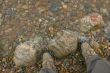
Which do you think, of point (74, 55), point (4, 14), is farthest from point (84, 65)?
point (4, 14)

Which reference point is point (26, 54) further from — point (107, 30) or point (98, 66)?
point (107, 30)

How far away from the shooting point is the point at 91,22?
17.2ft

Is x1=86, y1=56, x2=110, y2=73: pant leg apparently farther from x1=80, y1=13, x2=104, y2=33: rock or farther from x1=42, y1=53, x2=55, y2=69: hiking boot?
x1=80, y1=13, x2=104, y2=33: rock

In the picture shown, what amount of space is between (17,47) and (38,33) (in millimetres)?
597

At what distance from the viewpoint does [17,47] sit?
16.8 feet

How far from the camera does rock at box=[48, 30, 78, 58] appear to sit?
501 centimetres

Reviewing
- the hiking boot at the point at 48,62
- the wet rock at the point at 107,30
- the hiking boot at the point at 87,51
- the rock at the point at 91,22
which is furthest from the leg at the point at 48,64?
the wet rock at the point at 107,30

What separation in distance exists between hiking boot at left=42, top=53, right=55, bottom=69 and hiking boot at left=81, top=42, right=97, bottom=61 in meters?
0.64

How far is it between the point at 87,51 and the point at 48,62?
30.5 inches

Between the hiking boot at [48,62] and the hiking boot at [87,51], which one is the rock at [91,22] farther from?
the hiking boot at [48,62]

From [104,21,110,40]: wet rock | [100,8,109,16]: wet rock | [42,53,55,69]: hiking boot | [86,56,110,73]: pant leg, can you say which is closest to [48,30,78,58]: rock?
[42,53,55,69]: hiking boot

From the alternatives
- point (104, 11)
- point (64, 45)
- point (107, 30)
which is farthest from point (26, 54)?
point (104, 11)

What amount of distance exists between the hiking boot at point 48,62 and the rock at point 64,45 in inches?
7.0

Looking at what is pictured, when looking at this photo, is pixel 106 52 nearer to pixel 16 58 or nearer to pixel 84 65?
pixel 84 65
